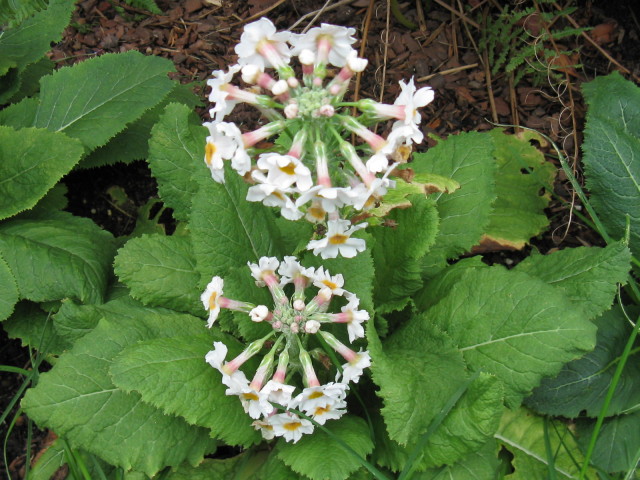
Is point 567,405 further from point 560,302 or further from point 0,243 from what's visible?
point 0,243

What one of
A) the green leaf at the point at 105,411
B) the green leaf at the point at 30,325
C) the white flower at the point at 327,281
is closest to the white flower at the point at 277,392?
A: the white flower at the point at 327,281

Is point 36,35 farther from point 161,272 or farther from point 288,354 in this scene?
point 288,354

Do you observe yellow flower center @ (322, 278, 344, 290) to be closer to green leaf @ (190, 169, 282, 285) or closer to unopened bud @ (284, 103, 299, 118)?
Result: green leaf @ (190, 169, 282, 285)

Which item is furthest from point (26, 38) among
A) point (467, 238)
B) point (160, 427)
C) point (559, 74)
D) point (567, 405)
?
point (567, 405)

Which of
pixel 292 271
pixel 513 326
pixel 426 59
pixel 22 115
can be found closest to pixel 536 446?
pixel 513 326

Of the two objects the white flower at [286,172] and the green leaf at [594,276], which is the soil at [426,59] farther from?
the white flower at [286,172]

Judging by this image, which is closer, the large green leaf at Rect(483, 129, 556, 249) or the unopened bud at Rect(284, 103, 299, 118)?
the unopened bud at Rect(284, 103, 299, 118)

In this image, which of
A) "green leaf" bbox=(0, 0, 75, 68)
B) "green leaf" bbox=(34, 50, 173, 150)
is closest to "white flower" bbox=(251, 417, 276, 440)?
"green leaf" bbox=(34, 50, 173, 150)
